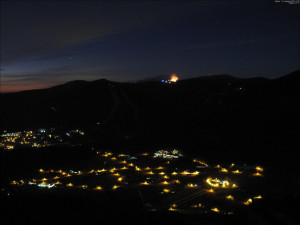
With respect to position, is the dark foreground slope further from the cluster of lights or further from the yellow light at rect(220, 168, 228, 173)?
the cluster of lights

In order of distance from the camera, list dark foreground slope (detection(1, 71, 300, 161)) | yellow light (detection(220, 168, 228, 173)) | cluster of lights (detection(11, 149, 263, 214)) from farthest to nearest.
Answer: dark foreground slope (detection(1, 71, 300, 161))
yellow light (detection(220, 168, 228, 173))
cluster of lights (detection(11, 149, 263, 214))

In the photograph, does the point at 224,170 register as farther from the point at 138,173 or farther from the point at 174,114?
the point at 174,114

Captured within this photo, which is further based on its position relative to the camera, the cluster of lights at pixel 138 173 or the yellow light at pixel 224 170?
the yellow light at pixel 224 170

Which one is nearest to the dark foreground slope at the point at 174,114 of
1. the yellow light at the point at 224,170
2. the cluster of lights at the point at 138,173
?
the yellow light at the point at 224,170

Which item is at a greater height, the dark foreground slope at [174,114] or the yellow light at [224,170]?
the dark foreground slope at [174,114]

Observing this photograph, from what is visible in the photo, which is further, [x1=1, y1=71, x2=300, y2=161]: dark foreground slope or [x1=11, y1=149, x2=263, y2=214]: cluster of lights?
[x1=1, y1=71, x2=300, y2=161]: dark foreground slope

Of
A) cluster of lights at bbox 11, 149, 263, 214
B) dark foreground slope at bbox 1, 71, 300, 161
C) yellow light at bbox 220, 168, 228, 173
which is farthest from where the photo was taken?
dark foreground slope at bbox 1, 71, 300, 161

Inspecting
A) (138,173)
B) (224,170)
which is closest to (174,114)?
(138,173)

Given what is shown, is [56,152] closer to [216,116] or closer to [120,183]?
[120,183]

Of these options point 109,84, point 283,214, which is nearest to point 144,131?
point 283,214

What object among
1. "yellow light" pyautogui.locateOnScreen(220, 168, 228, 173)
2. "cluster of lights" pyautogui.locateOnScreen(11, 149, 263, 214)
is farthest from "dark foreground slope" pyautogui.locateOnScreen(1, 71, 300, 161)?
"cluster of lights" pyautogui.locateOnScreen(11, 149, 263, 214)

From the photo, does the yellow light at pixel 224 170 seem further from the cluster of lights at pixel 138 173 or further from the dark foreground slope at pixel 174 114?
the dark foreground slope at pixel 174 114
